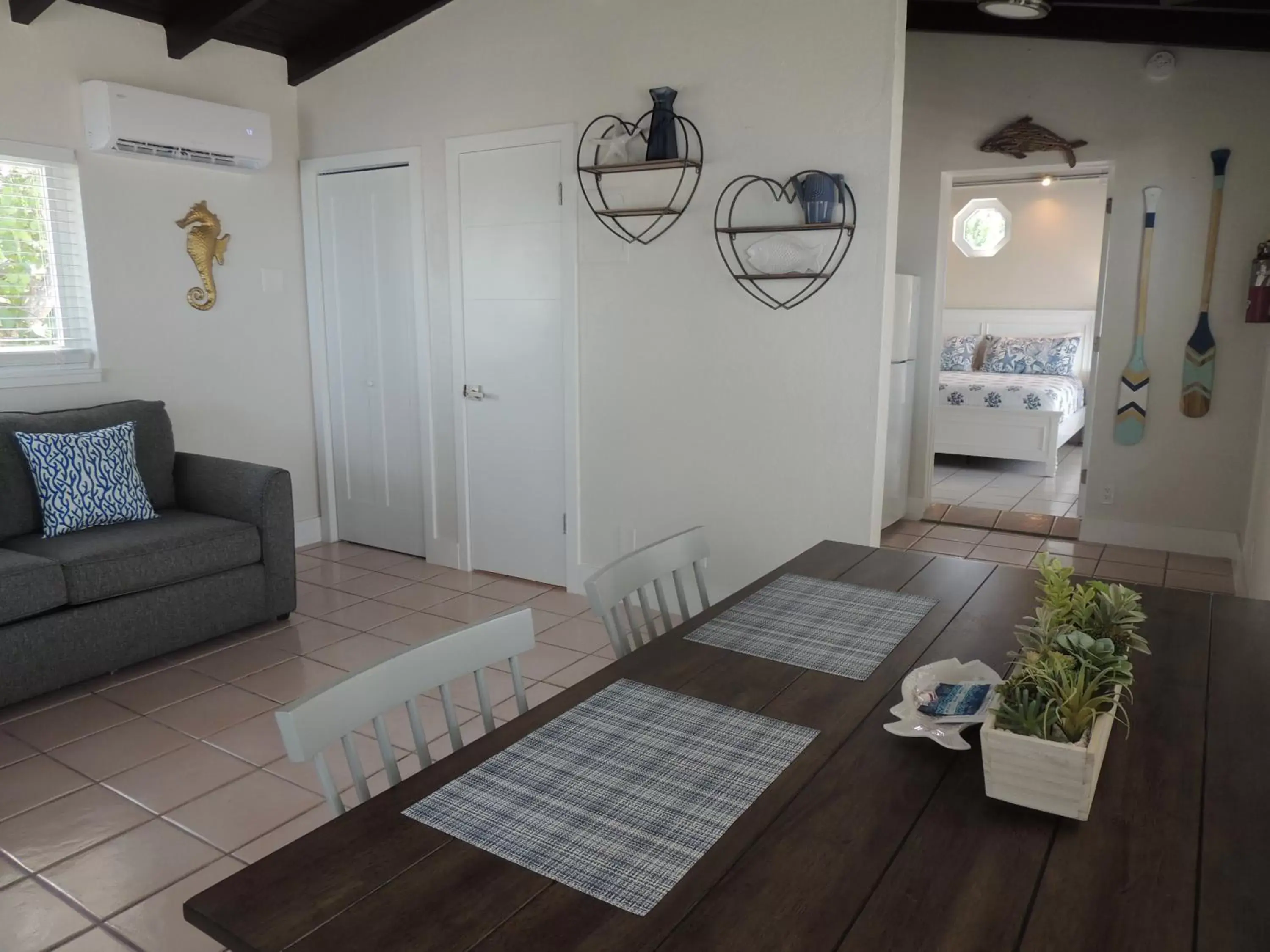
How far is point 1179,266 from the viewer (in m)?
4.68

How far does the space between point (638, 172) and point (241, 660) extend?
2475mm

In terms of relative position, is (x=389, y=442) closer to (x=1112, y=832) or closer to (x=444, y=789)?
(x=444, y=789)

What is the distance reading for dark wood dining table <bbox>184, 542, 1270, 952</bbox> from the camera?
3.12ft

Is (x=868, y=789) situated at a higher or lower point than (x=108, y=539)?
higher

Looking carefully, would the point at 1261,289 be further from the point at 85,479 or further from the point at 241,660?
A: the point at 85,479

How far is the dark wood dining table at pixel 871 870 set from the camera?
3.12ft

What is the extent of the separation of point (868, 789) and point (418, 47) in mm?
4184

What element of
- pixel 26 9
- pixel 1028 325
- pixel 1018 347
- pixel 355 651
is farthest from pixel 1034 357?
pixel 26 9

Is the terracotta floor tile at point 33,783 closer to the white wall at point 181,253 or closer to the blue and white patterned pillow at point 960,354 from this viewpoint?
the white wall at point 181,253

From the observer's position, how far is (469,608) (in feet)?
13.5

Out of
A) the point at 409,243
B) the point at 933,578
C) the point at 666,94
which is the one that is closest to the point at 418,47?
the point at 409,243

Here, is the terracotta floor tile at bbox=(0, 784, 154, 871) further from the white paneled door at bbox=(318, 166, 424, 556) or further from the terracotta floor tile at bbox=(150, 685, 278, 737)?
the white paneled door at bbox=(318, 166, 424, 556)

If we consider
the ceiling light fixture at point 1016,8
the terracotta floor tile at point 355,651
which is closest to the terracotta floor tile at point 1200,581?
the ceiling light fixture at point 1016,8

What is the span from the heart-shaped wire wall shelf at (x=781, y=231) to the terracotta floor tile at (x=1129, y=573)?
7.07 feet
